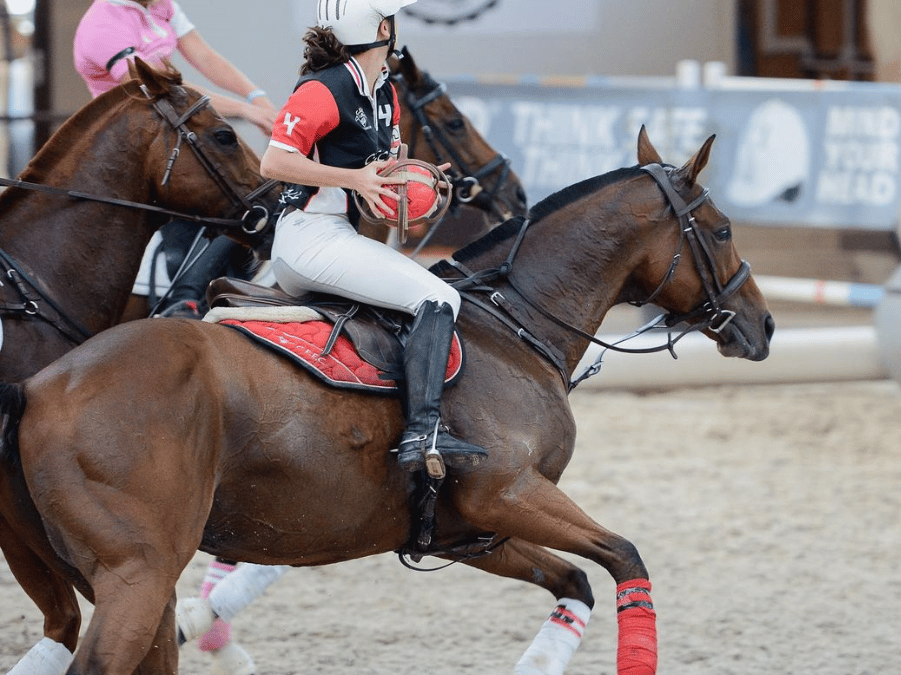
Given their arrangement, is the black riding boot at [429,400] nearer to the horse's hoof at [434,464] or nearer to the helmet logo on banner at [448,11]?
the horse's hoof at [434,464]

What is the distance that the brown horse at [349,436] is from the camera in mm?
3309

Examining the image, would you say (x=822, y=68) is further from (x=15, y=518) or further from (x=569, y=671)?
(x=15, y=518)

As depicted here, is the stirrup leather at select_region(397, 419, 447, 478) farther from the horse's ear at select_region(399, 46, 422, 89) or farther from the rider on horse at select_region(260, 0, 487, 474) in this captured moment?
the horse's ear at select_region(399, 46, 422, 89)

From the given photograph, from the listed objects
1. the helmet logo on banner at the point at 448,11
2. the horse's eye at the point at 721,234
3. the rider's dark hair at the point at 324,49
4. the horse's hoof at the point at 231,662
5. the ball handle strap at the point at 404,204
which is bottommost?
the horse's hoof at the point at 231,662

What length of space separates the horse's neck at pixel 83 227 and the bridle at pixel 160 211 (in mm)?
44

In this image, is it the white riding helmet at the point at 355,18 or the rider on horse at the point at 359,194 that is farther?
the white riding helmet at the point at 355,18

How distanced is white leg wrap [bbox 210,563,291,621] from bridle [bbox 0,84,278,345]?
107cm

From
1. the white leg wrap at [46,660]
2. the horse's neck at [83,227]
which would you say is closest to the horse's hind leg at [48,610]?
the white leg wrap at [46,660]

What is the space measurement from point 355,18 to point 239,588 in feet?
7.05

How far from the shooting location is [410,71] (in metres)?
6.38

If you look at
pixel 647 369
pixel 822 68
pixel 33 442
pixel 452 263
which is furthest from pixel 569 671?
pixel 822 68

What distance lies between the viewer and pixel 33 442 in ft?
10.9

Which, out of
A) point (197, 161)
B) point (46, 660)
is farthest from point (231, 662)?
point (197, 161)

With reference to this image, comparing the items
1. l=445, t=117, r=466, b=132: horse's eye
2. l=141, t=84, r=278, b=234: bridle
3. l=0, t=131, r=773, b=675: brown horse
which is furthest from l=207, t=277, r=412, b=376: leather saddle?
l=445, t=117, r=466, b=132: horse's eye
